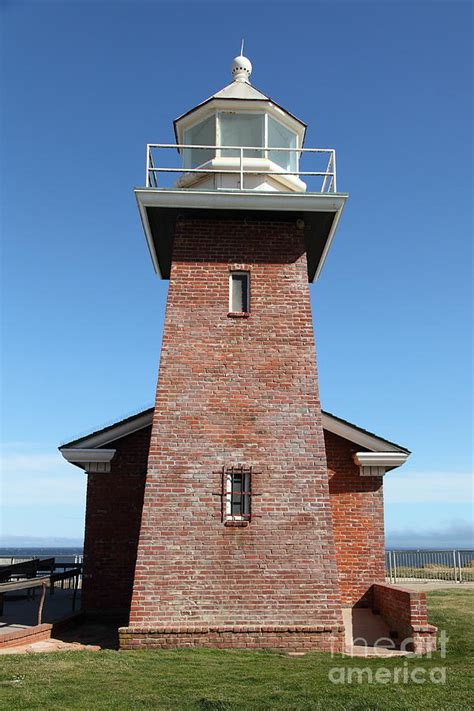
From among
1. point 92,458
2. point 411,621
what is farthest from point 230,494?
point 92,458

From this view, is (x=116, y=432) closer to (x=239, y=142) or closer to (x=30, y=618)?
(x=30, y=618)

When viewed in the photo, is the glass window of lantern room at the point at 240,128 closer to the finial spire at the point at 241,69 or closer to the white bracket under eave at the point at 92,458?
the finial spire at the point at 241,69

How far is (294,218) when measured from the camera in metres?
12.7

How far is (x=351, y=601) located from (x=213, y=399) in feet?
16.7

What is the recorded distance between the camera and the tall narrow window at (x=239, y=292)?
12.4m

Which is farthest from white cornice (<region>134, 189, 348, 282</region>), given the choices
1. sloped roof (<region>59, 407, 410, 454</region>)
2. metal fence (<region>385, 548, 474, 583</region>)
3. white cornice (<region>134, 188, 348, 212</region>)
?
metal fence (<region>385, 548, 474, 583</region>)

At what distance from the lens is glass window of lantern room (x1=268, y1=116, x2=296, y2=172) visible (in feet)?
43.2

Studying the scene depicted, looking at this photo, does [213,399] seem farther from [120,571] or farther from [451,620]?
[451,620]

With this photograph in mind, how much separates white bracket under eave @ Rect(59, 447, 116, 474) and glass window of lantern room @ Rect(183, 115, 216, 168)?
238 inches

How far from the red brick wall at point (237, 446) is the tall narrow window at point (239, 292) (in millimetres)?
153

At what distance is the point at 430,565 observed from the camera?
26.5 meters

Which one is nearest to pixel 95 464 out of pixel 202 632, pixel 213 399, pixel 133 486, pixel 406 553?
pixel 133 486

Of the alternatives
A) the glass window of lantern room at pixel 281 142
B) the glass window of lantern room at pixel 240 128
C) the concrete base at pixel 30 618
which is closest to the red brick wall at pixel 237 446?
the glass window of lantern room at pixel 281 142

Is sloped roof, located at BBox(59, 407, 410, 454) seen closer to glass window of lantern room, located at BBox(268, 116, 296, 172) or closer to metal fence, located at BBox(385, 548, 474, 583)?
glass window of lantern room, located at BBox(268, 116, 296, 172)
